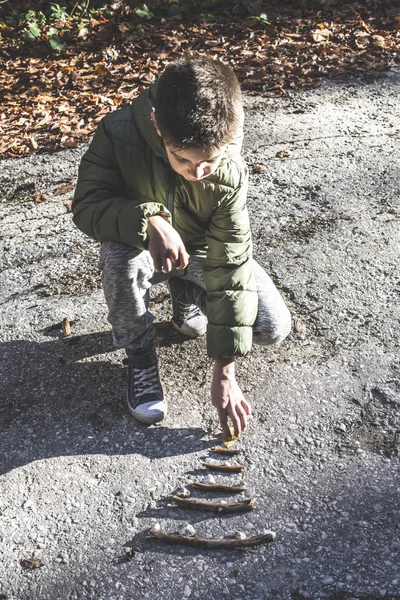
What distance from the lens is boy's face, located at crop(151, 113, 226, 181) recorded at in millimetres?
2020

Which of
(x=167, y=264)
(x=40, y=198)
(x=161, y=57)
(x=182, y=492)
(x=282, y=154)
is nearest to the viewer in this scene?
(x=167, y=264)

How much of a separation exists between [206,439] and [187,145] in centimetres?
107

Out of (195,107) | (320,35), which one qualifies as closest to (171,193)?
(195,107)

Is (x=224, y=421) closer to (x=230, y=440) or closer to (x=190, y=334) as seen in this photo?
(x=230, y=440)

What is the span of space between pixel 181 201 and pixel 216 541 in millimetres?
1159

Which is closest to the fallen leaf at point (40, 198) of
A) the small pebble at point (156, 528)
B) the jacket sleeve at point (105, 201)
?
the jacket sleeve at point (105, 201)

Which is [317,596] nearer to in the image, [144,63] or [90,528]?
[90,528]

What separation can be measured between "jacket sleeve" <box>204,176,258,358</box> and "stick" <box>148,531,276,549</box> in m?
0.59

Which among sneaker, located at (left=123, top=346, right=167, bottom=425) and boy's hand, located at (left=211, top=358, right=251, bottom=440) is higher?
boy's hand, located at (left=211, top=358, right=251, bottom=440)

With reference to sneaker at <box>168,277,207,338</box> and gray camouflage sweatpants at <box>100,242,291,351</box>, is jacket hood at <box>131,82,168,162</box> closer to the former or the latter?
gray camouflage sweatpants at <box>100,242,291,351</box>

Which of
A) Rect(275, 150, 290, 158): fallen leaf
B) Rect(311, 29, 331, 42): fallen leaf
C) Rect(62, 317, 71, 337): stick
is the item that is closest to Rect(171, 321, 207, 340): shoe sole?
Rect(62, 317, 71, 337): stick

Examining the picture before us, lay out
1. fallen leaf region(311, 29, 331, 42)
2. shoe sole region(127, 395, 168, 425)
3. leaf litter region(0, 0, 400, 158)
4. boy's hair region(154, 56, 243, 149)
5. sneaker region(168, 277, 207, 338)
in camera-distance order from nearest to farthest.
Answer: boy's hair region(154, 56, 243, 149), shoe sole region(127, 395, 168, 425), sneaker region(168, 277, 207, 338), leaf litter region(0, 0, 400, 158), fallen leaf region(311, 29, 331, 42)

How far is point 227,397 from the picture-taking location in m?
2.27

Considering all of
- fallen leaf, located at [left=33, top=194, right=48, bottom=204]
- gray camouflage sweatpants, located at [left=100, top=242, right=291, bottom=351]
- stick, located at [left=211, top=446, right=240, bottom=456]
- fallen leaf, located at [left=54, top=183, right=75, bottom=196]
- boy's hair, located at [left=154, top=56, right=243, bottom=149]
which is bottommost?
stick, located at [left=211, top=446, right=240, bottom=456]
